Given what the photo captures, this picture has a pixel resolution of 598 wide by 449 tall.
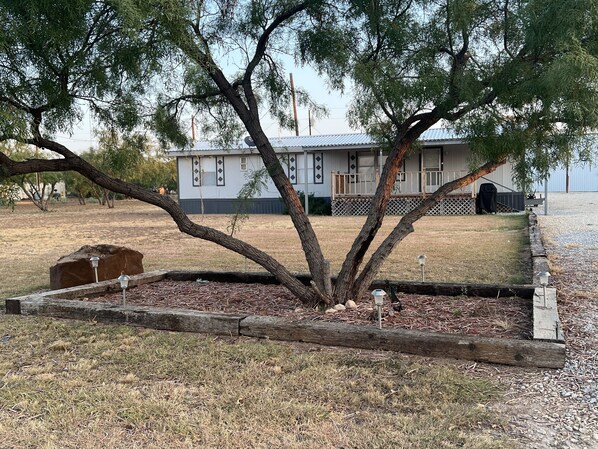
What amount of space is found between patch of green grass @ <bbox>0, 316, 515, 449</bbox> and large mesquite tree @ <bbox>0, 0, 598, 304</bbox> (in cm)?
143

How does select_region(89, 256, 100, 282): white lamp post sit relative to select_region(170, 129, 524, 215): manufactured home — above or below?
below

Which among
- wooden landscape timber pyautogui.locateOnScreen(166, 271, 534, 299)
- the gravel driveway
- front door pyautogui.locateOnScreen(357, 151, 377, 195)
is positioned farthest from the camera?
front door pyautogui.locateOnScreen(357, 151, 377, 195)

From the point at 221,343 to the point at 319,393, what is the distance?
4.18 ft


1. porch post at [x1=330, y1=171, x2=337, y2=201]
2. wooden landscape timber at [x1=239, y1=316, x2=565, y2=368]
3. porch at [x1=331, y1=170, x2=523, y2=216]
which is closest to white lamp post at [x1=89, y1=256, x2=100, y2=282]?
wooden landscape timber at [x1=239, y1=316, x2=565, y2=368]

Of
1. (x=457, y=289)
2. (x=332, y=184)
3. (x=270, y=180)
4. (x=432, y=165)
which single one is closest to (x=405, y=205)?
(x=432, y=165)

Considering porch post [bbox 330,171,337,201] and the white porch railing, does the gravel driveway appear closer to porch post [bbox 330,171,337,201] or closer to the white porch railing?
the white porch railing

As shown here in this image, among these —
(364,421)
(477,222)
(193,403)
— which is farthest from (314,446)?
(477,222)

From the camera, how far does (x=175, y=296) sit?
608cm

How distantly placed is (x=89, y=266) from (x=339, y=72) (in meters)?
3.89

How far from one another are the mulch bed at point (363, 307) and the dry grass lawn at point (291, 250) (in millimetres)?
1192

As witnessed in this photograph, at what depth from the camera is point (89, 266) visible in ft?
22.0

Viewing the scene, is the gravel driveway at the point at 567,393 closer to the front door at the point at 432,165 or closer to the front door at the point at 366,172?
the front door at the point at 432,165

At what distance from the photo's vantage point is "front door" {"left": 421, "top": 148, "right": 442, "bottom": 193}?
71.3 ft

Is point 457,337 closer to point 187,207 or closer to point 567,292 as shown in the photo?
point 567,292
